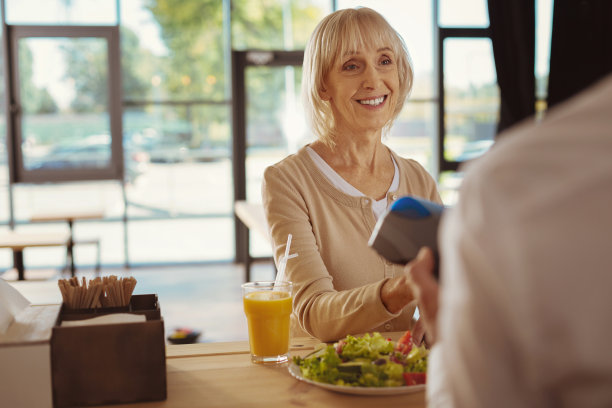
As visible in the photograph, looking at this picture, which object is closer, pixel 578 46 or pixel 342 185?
pixel 342 185

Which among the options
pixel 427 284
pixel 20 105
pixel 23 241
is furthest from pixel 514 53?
pixel 427 284

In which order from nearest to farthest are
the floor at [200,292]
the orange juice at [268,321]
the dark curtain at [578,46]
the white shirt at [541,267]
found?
the white shirt at [541,267], the orange juice at [268,321], the floor at [200,292], the dark curtain at [578,46]

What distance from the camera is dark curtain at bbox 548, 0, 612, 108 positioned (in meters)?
5.06

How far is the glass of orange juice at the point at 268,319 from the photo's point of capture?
131 cm

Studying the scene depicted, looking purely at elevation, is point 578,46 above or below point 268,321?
above

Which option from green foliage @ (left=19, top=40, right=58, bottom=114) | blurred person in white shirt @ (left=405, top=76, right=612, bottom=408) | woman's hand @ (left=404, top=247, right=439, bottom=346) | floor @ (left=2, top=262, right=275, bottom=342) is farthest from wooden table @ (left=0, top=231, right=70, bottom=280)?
blurred person in white shirt @ (left=405, top=76, right=612, bottom=408)

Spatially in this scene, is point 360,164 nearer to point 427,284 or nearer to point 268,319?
point 268,319

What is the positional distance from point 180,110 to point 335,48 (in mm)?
5109

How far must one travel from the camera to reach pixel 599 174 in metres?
0.44

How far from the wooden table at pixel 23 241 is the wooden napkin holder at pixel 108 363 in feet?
11.9

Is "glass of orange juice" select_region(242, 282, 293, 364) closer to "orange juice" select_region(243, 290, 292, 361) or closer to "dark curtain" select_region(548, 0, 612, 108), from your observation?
"orange juice" select_region(243, 290, 292, 361)

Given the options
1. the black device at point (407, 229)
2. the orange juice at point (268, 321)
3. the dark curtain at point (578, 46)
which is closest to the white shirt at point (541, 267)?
the black device at point (407, 229)

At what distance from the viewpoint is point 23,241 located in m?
4.59

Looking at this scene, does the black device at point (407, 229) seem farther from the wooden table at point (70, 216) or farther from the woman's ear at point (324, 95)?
the wooden table at point (70, 216)
